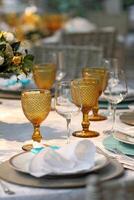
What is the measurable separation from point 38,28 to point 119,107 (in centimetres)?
330

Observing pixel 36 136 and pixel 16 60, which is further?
pixel 16 60

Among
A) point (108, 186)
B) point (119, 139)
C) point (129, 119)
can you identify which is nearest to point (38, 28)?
point (129, 119)

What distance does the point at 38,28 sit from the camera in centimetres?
561

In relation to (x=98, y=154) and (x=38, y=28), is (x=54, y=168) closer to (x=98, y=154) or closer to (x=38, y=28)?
(x=98, y=154)

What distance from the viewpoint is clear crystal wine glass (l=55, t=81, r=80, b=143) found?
6.09 feet

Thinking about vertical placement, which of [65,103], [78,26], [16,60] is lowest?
[65,103]

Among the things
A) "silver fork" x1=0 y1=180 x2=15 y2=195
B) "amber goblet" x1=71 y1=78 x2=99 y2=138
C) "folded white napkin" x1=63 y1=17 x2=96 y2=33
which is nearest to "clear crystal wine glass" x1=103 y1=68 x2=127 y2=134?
"amber goblet" x1=71 y1=78 x2=99 y2=138

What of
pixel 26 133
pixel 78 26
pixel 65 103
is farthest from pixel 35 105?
pixel 78 26

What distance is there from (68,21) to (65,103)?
191 inches

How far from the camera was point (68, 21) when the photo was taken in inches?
262

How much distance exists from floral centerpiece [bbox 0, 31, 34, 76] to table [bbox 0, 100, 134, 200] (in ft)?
0.66

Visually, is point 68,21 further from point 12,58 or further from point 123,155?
point 123,155

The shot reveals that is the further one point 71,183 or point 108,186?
point 71,183

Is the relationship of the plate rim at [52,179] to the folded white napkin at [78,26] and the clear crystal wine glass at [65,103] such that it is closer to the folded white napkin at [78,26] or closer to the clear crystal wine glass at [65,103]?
the clear crystal wine glass at [65,103]
